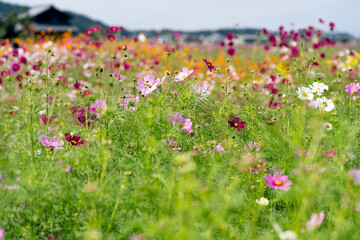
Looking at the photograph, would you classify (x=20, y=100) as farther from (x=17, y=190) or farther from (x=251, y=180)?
(x=251, y=180)

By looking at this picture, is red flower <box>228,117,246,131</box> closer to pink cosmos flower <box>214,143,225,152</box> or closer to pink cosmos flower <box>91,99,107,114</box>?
pink cosmos flower <box>214,143,225,152</box>

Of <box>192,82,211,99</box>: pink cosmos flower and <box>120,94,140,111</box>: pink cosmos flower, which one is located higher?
<box>192,82,211,99</box>: pink cosmos flower

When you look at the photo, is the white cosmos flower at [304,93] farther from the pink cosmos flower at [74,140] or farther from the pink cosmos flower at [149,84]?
the pink cosmos flower at [74,140]

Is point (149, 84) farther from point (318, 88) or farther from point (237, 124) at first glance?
point (318, 88)

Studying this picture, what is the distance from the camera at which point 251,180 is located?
1627 mm

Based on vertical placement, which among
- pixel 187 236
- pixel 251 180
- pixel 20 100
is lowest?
pixel 251 180

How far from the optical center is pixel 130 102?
5.28 feet

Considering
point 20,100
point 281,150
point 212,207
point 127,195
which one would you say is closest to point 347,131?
point 281,150

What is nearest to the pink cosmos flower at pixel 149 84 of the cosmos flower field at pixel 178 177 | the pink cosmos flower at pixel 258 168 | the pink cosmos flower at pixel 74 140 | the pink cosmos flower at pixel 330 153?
the cosmos flower field at pixel 178 177

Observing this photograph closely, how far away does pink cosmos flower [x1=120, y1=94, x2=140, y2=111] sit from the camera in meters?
1.61

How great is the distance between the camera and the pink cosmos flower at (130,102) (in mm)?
1610

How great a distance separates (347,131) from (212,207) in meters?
0.66

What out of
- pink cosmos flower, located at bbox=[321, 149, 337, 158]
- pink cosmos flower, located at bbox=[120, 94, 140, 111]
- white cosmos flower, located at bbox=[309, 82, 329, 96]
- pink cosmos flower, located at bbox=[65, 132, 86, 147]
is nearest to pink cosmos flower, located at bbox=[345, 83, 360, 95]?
white cosmos flower, located at bbox=[309, 82, 329, 96]

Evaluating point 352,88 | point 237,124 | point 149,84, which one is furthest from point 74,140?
point 352,88
